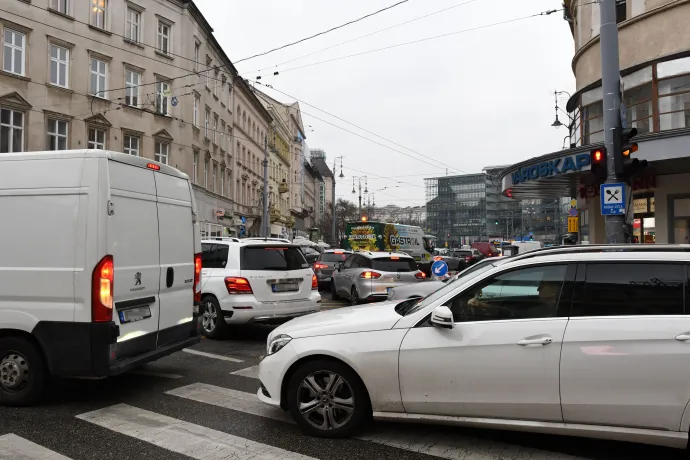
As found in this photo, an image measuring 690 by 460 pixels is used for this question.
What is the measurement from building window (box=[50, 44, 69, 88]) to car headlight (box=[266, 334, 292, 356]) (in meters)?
23.4

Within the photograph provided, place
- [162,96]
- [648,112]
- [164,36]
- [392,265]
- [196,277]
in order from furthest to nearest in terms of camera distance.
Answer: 1. [164,36]
2. [162,96]
3. [648,112]
4. [392,265]
5. [196,277]

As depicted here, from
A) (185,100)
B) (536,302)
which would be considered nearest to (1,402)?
(536,302)

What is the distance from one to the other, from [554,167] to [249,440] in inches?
535

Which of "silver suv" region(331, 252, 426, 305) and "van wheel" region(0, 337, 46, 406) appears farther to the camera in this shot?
"silver suv" region(331, 252, 426, 305)

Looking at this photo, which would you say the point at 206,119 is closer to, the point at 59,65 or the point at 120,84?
the point at 120,84

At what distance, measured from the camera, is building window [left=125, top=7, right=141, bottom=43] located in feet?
90.0

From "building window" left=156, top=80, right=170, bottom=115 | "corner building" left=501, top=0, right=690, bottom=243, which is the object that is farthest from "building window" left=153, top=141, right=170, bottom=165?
"corner building" left=501, top=0, right=690, bottom=243

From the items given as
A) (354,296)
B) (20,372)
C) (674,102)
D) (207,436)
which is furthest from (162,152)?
(207,436)

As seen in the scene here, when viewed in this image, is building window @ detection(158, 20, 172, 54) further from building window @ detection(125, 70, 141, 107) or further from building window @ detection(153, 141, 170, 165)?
building window @ detection(153, 141, 170, 165)

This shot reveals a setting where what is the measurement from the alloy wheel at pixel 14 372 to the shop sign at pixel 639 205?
56.2ft

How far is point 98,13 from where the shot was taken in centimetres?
2553

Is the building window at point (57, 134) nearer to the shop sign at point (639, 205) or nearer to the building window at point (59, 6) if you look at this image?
the building window at point (59, 6)

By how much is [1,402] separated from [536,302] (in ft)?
16.4

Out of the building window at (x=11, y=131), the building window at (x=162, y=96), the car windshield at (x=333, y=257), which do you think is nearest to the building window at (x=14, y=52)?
the building window at (x=11, y=131)
